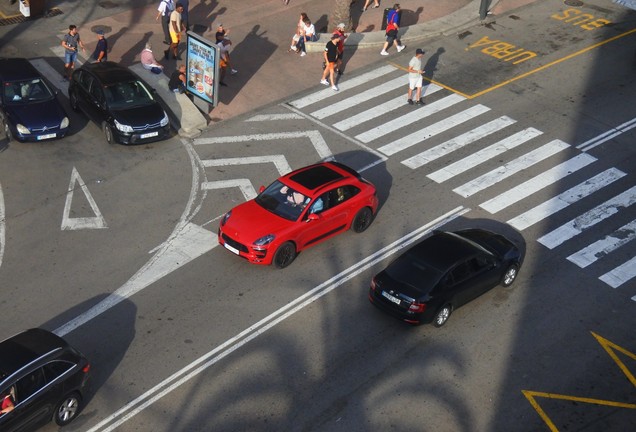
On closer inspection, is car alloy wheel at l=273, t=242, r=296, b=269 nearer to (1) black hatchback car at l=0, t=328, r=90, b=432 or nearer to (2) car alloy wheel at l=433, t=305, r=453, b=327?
(2) car alloy wheel at l=433, t=305, r=453, b=327

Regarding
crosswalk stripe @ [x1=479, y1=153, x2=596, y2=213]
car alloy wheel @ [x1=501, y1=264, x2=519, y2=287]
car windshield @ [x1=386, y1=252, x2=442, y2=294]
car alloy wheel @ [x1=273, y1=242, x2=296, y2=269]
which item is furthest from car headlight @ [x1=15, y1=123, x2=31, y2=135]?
car alloy wheel @ [x1=501, y1=264, x2=519, y2=287]

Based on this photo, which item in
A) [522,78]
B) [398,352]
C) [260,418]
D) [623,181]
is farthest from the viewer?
[522,78]

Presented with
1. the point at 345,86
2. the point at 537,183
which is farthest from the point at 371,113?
the point at 537,183

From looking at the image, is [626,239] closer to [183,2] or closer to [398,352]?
[398,352]

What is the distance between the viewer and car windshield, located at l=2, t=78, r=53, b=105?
25000mm

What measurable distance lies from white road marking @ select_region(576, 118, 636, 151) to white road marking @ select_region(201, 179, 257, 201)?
9.43m

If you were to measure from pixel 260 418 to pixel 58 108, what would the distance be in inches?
527

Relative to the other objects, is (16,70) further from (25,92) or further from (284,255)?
Answer: (284,255)

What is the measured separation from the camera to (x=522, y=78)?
28.3 metres

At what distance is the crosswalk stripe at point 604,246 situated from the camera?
66.2 feet

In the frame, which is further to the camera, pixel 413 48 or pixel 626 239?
pixel 413 48

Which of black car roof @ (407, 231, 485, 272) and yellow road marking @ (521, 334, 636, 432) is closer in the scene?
yellow road marking @ (521, 334, 636, 432)

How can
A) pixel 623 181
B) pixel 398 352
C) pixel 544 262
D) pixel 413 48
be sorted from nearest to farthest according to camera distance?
pixel 398 352
pixel 544 262
pixel 623 181
pixel 413 48

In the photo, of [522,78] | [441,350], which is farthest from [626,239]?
[522,78]
